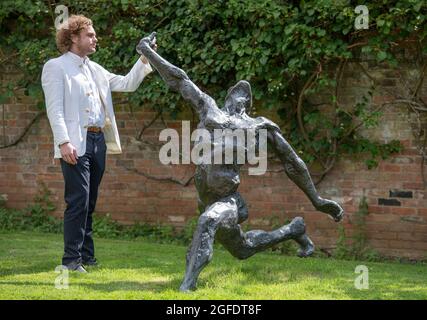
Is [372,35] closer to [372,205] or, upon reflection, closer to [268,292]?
[372,205]

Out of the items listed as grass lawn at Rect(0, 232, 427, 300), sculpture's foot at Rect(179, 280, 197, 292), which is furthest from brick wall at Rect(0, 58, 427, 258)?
sculpture's foot at Rect(179, 280, 197, 292)

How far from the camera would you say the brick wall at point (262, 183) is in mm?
7559

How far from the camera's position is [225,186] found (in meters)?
5.34

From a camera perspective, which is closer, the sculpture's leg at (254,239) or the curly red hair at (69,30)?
the sculpture's leg at (254,239)

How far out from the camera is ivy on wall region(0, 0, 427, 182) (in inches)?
291

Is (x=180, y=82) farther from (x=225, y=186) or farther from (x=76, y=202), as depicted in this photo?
(x=76, y=202)

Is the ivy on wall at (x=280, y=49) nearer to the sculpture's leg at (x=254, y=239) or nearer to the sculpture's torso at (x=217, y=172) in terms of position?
the sculpture's leg at (x=254, y=239)

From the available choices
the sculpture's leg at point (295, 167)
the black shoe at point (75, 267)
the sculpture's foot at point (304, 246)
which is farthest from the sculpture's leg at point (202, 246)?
the black shoe at point (75, 267)

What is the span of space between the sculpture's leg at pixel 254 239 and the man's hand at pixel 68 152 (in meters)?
1.20

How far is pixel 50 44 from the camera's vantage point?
8625mm

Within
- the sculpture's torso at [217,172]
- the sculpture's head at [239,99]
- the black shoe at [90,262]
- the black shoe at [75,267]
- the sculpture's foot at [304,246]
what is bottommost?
the black shoe at [90,262]

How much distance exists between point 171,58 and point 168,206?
62.9 inches

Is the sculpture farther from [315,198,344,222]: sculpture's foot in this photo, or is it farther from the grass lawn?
the grass lawn

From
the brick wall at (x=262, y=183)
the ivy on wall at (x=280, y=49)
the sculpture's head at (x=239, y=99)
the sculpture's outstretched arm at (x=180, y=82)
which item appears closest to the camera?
the sculpture's outstretched arm at (x=180, y=82)
